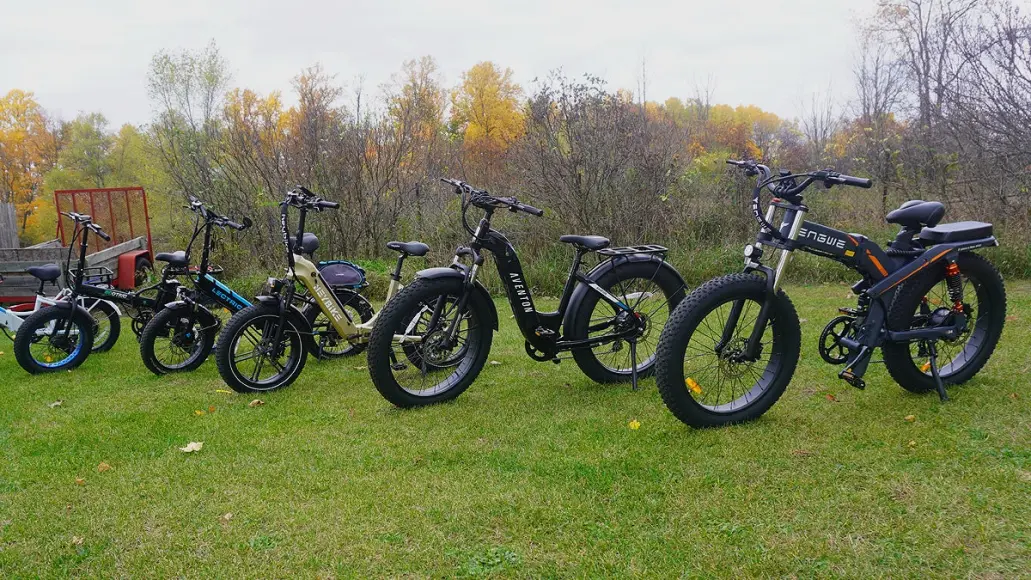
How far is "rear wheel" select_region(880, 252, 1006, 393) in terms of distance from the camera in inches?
129

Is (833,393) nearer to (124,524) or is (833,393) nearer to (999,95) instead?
(124,524)

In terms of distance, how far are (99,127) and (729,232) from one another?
3751 centimetres

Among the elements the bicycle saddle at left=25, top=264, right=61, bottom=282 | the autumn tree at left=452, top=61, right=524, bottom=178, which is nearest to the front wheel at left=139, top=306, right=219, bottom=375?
the bicycle saddle at left=25, top=264, right=61, bottom=282

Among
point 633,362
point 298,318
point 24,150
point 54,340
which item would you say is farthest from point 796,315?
point 24,150

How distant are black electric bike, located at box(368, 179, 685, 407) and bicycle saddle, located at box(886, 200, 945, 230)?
1.33m

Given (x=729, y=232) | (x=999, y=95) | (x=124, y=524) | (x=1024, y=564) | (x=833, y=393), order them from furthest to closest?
(x=729, y=232) < (x=999, y=95) < (x=833, y=393) < (x=124, y=524) < (x=1024, y=564)

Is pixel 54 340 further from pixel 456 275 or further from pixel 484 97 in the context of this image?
pixel 484 97

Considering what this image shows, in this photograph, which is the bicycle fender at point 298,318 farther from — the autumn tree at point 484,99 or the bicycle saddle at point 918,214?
the autumn tree at point 484,99

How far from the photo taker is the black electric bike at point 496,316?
3.75 m

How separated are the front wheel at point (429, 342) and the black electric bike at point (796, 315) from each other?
1.33 m

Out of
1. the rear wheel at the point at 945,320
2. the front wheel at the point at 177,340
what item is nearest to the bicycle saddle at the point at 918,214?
the rear wheel at the point at 945,320

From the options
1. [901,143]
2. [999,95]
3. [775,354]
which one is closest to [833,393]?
[775,354]

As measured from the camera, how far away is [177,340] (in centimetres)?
504

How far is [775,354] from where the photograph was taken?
328 centimetres
